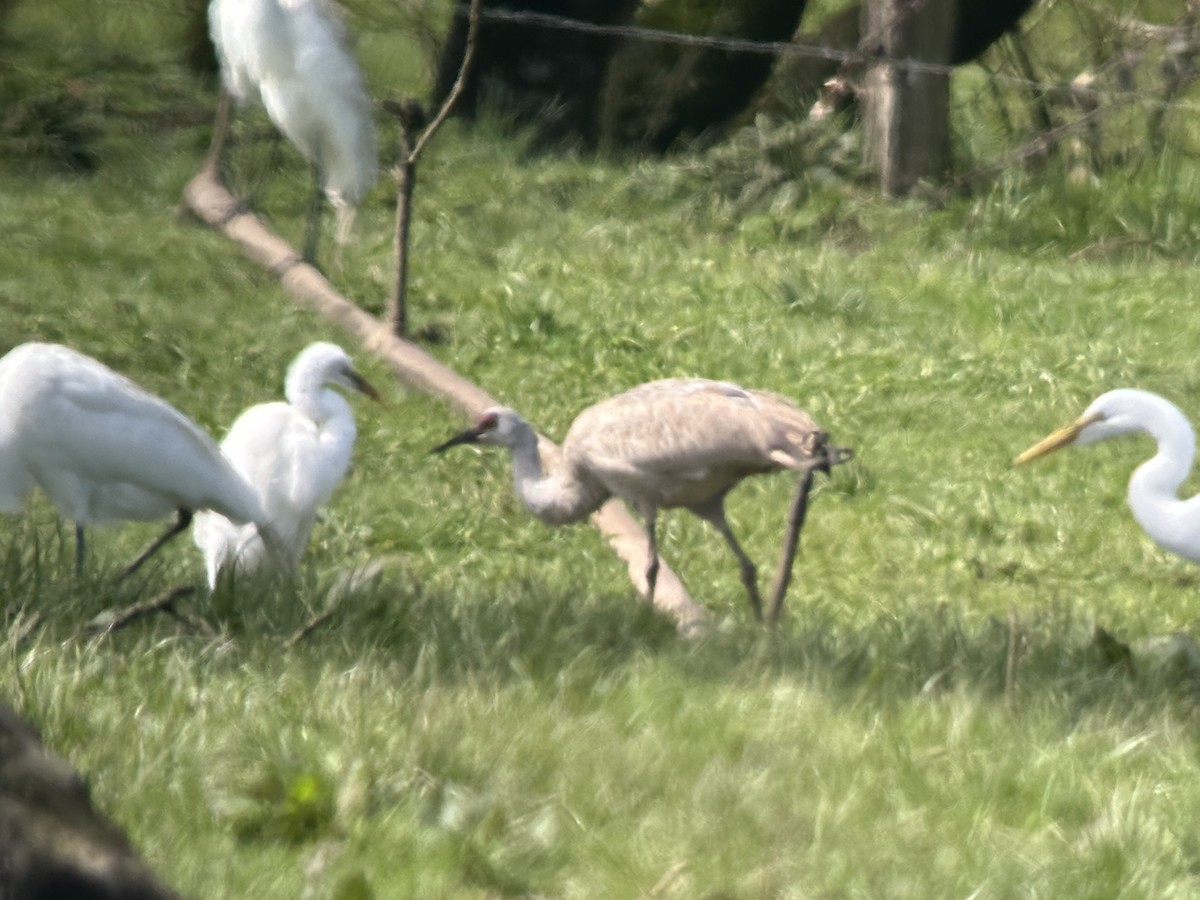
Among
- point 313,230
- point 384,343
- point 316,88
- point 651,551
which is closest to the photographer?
point 651,551

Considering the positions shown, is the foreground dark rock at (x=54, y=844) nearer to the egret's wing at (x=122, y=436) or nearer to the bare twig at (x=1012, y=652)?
the bare twig at (x=1012, y=652)

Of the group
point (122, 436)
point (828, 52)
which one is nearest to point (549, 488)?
point (122, 436)

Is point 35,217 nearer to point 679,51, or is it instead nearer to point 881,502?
point 679,51

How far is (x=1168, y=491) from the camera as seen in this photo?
5.41 m

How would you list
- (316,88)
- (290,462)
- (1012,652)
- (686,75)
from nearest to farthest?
(1012,652), (290,462), (316,88), (686,75)

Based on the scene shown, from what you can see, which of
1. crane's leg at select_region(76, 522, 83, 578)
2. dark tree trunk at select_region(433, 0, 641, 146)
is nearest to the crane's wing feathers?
crane's leg at select_region(76, 522, 83, 578)

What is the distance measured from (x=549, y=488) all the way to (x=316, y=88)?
17.5 feet

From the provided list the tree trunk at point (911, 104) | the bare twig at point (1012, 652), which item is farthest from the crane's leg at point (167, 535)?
the tree trunk at point (911, 104)

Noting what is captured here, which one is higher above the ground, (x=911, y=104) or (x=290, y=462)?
(x=911, y=104)

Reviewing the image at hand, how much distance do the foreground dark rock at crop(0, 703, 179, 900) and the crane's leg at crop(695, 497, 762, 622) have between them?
3.58 metres

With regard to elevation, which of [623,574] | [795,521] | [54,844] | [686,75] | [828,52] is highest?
[828,52]

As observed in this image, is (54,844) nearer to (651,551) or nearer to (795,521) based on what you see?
(795,521)

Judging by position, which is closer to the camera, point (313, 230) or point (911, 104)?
point (313, 230)

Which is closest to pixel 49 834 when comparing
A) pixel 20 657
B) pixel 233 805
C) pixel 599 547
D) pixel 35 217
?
pixel 233 805
